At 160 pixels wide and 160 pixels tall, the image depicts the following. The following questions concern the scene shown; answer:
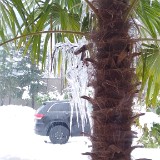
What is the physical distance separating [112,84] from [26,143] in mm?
2622

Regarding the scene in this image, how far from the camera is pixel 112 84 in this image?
0.97 m

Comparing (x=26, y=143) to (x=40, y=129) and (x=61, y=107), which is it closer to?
(x=40, y=129)

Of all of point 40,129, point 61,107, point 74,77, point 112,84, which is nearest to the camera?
point 112,84

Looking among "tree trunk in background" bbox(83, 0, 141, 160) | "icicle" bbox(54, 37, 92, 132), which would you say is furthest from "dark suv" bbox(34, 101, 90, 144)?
"tree trunk in background" bbox(83, 0, 141, 160)

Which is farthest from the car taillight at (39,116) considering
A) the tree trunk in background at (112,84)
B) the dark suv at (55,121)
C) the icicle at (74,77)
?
the tree trunk in background at (112,84)

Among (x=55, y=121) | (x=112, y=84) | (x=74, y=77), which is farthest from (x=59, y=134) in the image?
(x=112, y=84)

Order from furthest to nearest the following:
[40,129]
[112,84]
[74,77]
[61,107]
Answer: [40,129] < [61,107] < [74,77] < [112,84]

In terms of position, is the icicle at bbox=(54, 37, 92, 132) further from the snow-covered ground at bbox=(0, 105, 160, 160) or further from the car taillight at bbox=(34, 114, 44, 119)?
the car taillight at bbox=(34, 114, 44, 119)

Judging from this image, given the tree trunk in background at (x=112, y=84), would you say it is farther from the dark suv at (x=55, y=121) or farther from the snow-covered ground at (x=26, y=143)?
the dark suv at (x=55, y=121)

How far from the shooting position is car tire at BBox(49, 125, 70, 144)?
332 centimetres

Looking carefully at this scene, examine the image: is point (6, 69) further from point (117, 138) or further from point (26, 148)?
point (117, 138)

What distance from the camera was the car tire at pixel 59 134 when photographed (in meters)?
3.32

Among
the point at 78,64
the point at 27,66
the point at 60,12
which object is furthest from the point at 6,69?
the point at 78,64

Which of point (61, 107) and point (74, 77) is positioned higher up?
point (74, 77)
